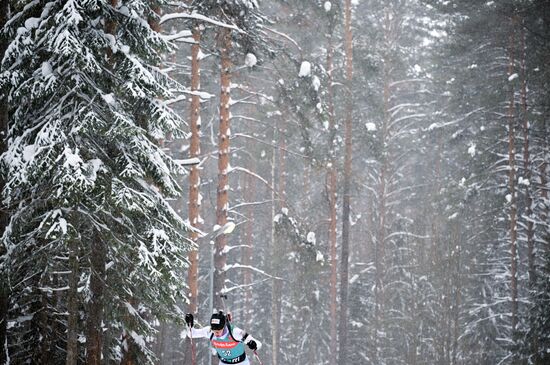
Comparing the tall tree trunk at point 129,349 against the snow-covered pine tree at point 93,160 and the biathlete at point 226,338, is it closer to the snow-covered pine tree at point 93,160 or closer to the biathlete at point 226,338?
the snow-covered pine tree at point 93,160

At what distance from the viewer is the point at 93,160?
8.98m

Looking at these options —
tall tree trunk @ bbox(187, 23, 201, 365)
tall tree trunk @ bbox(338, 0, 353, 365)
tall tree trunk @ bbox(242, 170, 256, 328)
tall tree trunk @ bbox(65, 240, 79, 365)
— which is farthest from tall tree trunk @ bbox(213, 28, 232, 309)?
tall tree trunk @ bbox(242, 170, 256, 328)

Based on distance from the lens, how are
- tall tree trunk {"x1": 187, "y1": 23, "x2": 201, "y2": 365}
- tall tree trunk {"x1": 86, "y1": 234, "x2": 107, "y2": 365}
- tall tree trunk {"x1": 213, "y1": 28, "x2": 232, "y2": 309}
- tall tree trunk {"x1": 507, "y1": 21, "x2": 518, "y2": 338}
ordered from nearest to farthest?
1. tall tree trunk {"x1": 86, "y1": 234, "x2": 107, "y2": 365}
2. tall tree trunk {"x1": 213, "y1": 28, "x2": 232, "y2": 309}
3. tall tree trunk {"x1": 187, "y1": 23, "x2": 201, "y2": 365}
4. tall tree trunk {"x1": 507, "y1": 21, "x2": 518, "y2": 338}

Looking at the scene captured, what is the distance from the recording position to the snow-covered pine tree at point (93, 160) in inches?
344

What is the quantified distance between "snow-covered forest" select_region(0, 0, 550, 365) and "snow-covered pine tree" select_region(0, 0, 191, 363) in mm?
38

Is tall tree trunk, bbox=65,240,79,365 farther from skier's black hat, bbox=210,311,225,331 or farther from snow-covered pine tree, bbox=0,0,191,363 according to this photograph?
skier's black hat, bbox=210,311,225,331

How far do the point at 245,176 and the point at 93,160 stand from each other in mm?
21118

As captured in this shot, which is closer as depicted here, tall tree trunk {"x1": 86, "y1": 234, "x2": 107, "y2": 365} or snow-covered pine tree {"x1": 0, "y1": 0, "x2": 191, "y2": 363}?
snow-covered pine tree {"x1": 0, "y1": 0, "x2": 191, "y2": 363}

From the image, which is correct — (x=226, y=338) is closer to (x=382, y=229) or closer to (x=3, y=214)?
(x=3, y=214)

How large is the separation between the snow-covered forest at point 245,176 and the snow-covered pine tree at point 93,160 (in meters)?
0.04

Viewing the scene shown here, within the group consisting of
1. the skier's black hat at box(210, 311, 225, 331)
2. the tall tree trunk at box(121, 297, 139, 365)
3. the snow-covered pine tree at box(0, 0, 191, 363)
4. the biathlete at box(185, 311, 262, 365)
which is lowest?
the tall tree trunk at box(121, 297, 139, 365)

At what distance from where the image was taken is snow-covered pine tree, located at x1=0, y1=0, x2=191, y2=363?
8727 millimetres

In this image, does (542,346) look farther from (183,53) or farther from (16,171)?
(183,53)

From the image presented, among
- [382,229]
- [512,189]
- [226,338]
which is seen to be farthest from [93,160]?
[382,229]
